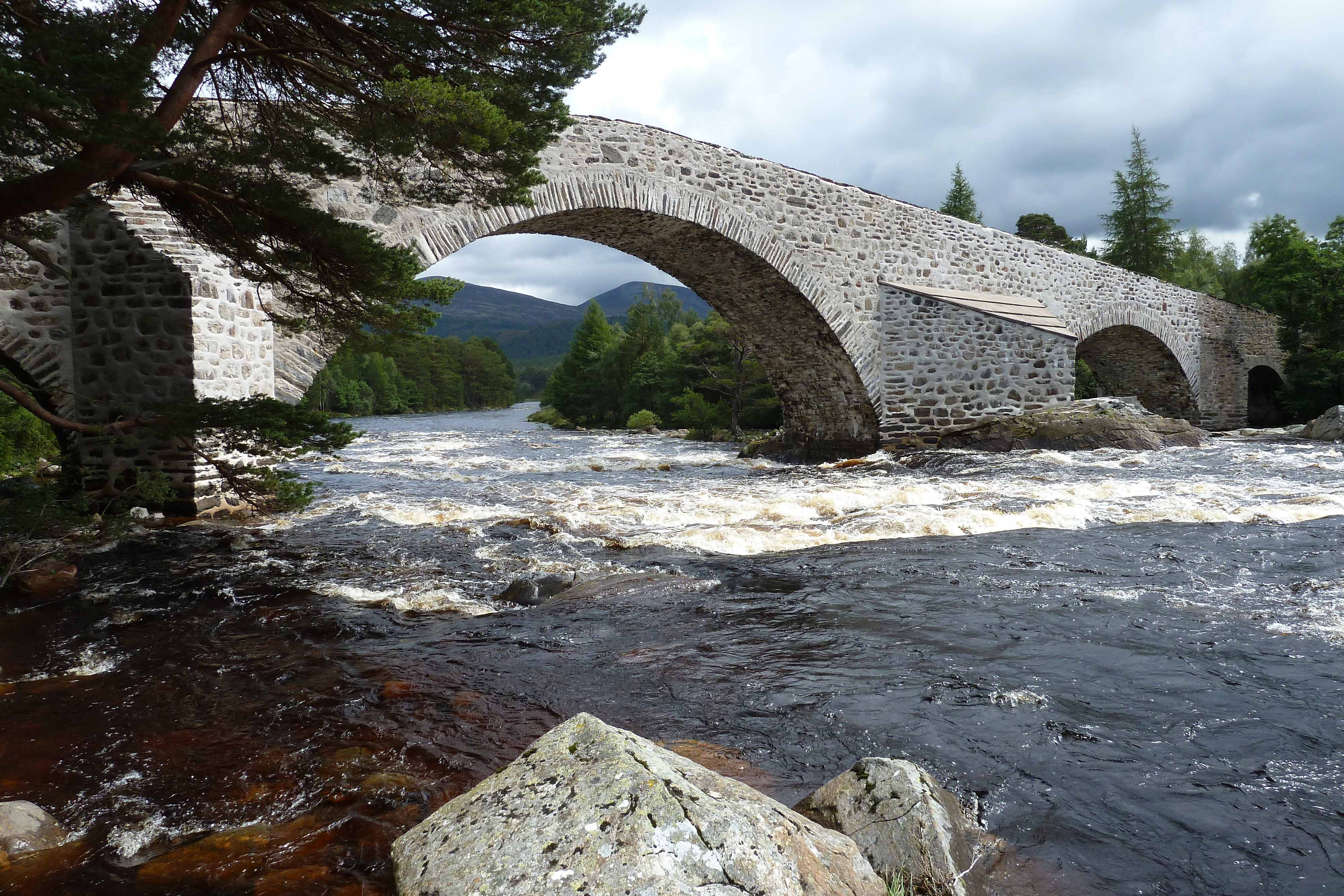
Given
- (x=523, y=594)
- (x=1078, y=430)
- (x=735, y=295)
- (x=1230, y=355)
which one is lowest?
(x=523, y=594)

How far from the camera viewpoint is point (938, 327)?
12.9 metres

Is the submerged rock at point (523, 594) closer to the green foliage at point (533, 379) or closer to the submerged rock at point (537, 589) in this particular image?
the submerged rock at point (537, 589)

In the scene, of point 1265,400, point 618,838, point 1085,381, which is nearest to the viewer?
point 618,838

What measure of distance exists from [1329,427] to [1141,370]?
6.96 m

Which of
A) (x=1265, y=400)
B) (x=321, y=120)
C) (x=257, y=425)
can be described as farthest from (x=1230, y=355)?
(x=257, y=425)

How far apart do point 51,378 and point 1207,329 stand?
24.6 m

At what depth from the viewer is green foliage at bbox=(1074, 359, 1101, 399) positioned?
23.1 m

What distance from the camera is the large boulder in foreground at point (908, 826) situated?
1.82 metres

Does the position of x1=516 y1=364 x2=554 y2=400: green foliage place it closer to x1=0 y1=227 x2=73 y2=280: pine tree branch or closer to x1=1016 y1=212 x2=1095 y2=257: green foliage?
x1=1016 y1=212 x2=1095 y2=257: green foliage

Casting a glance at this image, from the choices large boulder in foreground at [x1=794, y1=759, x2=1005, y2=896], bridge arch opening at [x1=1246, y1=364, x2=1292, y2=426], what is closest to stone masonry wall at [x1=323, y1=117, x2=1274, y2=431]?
large boulder in foreground at [x1=794, y1=759, x2=1005, y2=896]

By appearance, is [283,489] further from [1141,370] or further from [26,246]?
[1141,370]

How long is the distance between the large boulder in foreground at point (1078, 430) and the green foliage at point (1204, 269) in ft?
68.2

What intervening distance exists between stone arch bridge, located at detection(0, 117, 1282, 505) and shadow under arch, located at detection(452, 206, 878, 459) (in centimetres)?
4

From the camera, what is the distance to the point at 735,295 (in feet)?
42.5
